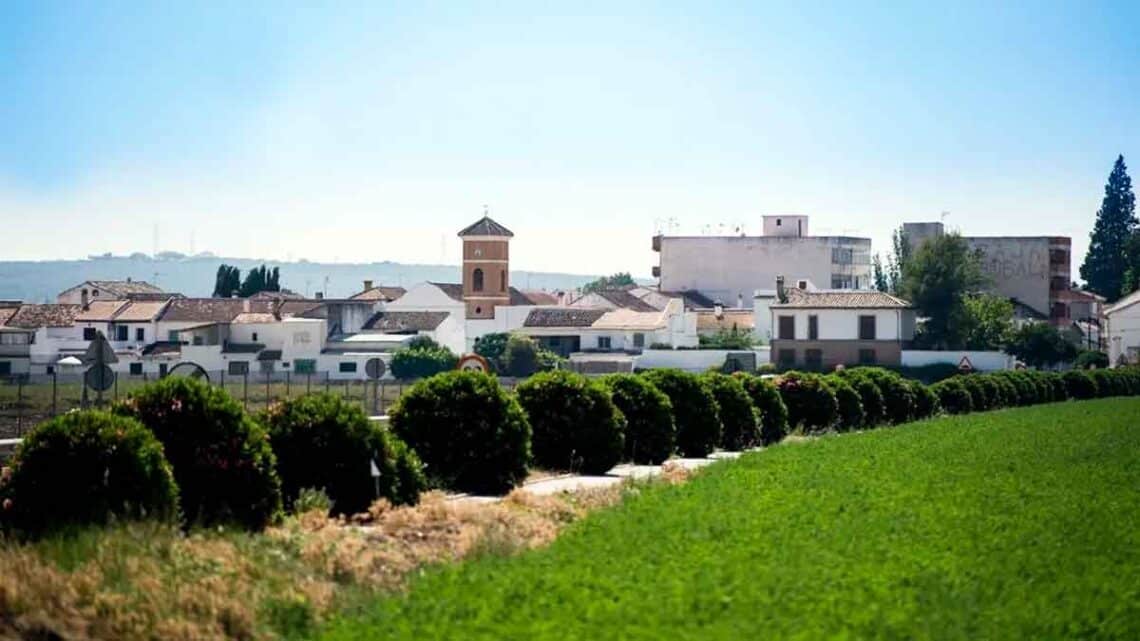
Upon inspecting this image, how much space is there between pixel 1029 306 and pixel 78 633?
116 meters

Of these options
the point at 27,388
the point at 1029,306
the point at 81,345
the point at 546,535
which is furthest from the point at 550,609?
the point at 1029,306

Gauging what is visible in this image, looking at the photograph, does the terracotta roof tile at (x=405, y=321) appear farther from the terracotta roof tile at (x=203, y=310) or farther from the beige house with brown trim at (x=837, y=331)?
the beige house with brown trim at (x=837, y=331)

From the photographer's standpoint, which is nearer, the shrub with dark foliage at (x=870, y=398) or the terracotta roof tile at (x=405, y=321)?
the shrub with dark foliage at (x=870, y=398)

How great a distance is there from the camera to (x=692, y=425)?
29438 millimetres

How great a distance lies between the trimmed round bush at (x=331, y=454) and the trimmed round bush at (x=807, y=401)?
2159 cm

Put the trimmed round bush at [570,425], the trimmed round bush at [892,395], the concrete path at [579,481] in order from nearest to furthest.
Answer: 1. the concrete path at [579,481]
2. the trimmed round bush at [570,425]
3. the trimmed round bush at [892,395]

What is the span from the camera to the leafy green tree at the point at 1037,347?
9374 centimetres

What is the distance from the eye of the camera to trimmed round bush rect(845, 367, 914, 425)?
4509cm

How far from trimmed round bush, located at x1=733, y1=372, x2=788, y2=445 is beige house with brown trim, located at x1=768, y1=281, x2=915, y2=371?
174 feet

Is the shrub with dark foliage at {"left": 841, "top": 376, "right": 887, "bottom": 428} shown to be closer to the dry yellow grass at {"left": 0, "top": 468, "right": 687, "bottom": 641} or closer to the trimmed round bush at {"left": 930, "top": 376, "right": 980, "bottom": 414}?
the trimmed round bush at {"left": 930, "top": 376, "right": 980, "bottom": 414}

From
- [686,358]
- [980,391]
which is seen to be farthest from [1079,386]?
[686,358]

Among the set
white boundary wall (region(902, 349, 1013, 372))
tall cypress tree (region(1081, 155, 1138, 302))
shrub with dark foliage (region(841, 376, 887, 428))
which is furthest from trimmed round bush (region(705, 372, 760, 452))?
tall cypress tree (region(1081, 155, 1138, 302))

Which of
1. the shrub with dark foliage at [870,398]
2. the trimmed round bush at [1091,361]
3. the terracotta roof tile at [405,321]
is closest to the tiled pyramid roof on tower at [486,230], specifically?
the terracotta roof tile at [405,321]

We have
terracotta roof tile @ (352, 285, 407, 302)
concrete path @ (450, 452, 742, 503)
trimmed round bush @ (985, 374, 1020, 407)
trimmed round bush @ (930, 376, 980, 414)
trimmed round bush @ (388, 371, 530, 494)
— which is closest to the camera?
concrete path @ (450, 452, 742, 503)
